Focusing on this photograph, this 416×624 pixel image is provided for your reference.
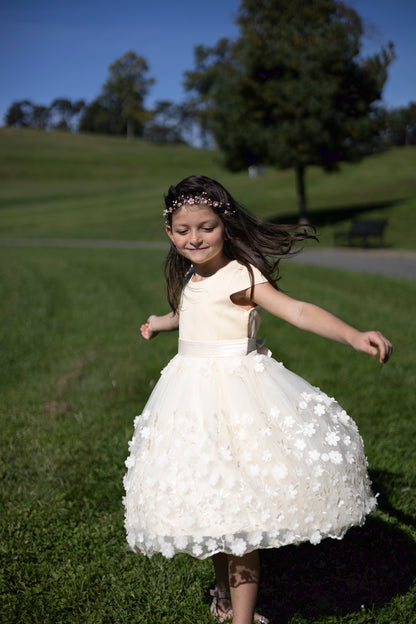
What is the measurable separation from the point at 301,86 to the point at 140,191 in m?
29.1

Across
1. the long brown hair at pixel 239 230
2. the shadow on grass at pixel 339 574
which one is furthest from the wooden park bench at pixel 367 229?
the long brown hair at pixel 239 230

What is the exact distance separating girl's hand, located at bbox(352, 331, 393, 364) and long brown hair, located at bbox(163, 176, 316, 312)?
54 cm

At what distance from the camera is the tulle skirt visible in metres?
2.15

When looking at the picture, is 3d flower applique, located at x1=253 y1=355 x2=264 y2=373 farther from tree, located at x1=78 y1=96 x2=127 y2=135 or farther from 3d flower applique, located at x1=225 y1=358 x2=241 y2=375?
tree, located at x1=78 y1=96 x2=127 y2=135

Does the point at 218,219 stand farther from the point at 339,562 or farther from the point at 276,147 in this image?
the point at 276,147

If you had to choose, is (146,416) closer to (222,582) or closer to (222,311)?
(222,311)

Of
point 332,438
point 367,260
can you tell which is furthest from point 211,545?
point 367,260

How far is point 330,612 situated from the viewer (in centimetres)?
271

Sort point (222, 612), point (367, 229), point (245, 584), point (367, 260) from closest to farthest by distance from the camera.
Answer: point (245, 584)
point (222, 612)
point (367, 260)
point (367, 229)

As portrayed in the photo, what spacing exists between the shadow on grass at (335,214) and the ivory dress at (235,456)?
26.0m

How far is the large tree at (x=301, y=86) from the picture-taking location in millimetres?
24781

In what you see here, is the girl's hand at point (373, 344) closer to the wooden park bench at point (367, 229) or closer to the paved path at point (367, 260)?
the paved path at point (367, 260)

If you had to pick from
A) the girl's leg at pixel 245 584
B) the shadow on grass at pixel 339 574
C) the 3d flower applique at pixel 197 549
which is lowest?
the shadow on grass at pixel 339 574

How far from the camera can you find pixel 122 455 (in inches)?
167
